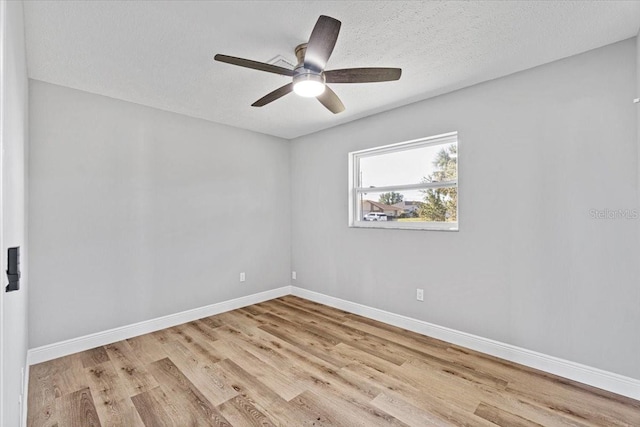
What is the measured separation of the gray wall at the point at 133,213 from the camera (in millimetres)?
2615

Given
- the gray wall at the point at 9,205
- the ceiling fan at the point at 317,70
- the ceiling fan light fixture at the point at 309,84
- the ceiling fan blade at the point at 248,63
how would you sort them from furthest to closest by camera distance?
1. the ceiling fan light fixture at the point at 309,84
2. the ceiling fan blade at the point at 248,63
3. the ceiling fan at the point at 317,70
4. the gray wall at the point at 9,205

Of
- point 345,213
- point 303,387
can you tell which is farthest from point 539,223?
point 303,387

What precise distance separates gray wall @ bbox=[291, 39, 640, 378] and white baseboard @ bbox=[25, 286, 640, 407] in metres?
0.06

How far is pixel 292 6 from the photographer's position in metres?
1.73

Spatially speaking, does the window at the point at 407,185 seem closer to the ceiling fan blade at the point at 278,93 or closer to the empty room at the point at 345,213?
the empty room at the point at 345,213

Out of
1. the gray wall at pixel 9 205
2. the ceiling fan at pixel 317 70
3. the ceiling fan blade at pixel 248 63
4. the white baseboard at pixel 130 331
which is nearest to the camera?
the gray wall at pixel 9 205

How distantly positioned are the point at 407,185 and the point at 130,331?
3.23 metres

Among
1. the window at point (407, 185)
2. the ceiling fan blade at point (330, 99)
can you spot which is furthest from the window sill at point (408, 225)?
the ceiling fan blade at point (330, 99)

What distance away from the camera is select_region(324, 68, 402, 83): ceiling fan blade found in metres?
1.90

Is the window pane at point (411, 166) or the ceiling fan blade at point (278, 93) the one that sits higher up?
the ceiling fan blade at point (278, 93)

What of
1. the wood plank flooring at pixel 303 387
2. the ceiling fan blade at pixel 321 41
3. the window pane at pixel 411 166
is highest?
the ceiling fan blade at pixel 321 41

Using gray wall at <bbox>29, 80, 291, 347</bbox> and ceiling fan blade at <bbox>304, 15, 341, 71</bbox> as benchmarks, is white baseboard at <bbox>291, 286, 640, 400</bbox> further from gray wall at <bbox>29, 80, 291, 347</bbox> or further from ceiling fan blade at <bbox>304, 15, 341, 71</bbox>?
ceiling fan blade at <bbox>304, 15, 341, 71</bbox>

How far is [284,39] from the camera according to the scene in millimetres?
2023

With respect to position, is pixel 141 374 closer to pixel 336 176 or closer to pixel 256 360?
pixel 256 360
